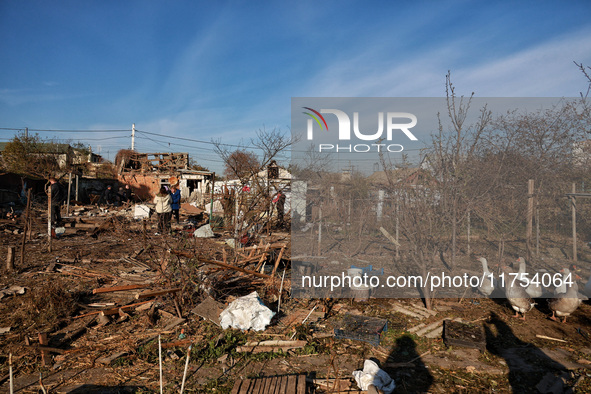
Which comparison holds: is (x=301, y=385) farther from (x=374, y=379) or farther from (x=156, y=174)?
(x=156, y=174)

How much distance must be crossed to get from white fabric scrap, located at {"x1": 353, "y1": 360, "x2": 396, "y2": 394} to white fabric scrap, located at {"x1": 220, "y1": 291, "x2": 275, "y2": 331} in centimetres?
179

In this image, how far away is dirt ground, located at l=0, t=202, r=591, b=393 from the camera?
3957 millimetres

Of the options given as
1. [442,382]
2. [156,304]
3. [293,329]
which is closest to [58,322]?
[156,304]

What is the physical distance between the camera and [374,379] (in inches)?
149

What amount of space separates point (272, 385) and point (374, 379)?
3.74 feet

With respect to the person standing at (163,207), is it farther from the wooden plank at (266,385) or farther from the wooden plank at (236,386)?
the wooden plank at (266,385)

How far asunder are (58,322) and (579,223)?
36.5 feet

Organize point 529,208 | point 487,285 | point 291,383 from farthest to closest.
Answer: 1. point 529,208
2. point 487,285
3. point 291,383

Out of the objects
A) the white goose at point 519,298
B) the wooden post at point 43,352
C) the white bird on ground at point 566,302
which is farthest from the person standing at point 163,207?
the white bird on ground at point 566,302

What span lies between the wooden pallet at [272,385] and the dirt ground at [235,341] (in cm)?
22

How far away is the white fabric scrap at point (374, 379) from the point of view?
3.74 meters

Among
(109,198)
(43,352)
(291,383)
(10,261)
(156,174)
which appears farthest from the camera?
(156,174)

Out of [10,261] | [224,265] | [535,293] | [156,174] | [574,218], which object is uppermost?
[156,174]

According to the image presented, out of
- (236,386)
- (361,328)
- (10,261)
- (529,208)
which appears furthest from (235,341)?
(529,208)
